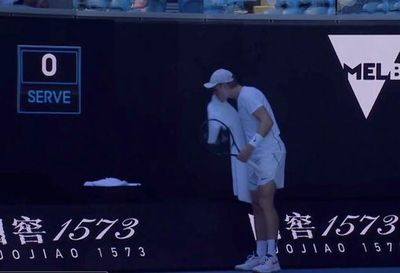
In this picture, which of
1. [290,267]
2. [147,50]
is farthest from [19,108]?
[290,267]

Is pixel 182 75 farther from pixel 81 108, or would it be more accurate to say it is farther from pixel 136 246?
pixel 136 246

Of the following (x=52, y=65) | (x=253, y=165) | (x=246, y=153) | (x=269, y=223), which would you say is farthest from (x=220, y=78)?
(x=52, y=65)

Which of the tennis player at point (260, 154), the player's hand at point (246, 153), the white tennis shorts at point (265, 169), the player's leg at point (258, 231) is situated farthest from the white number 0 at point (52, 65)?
the player's leg at point (258, 231)

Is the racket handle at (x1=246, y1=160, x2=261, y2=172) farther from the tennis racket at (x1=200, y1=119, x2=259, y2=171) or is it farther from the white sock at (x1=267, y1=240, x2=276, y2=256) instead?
the white sock at (x1=267, y1=240, x2=276, y2=256)

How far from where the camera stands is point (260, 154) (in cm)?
900

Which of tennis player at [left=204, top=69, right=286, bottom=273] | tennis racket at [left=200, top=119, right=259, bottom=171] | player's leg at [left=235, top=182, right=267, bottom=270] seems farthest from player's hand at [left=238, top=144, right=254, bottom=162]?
player's leg at [left=235, top=182, right=267, bottom=270]

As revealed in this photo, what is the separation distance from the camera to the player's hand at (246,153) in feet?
29.2

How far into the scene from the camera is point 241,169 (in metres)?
9.11

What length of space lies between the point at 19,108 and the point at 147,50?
3.78 ft

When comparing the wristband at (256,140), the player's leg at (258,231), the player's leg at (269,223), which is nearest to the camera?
the wristband at (256,140)

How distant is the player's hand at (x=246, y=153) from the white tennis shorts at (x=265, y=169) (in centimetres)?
9

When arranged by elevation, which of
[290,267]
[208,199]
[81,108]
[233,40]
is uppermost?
[233,40]

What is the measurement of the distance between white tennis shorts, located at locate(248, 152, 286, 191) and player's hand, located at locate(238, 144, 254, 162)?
9cm

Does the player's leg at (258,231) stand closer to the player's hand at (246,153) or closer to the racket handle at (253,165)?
the racket handle at (253,165)
